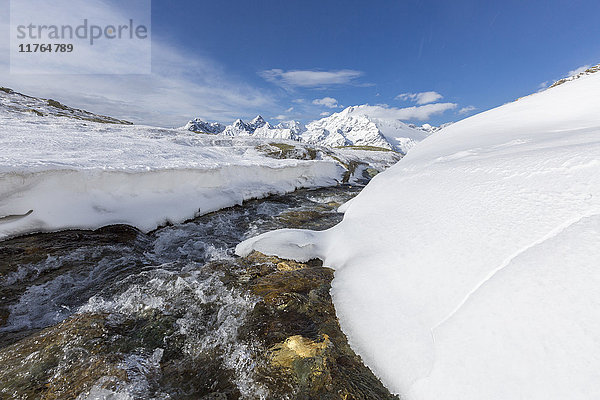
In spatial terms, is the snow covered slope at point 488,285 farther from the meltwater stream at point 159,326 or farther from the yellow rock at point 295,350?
the meltwater stream at point 159,326

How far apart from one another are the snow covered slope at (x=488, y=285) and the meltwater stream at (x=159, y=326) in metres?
0.52

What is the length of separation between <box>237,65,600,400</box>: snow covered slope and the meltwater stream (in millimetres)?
516

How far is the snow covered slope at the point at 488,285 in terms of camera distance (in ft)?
5.90

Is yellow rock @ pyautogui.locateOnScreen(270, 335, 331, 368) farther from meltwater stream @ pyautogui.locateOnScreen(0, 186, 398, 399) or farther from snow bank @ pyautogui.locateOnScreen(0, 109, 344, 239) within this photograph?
snow bank @ pyautogui.locateOnScreen(0, 109, 344, 239)

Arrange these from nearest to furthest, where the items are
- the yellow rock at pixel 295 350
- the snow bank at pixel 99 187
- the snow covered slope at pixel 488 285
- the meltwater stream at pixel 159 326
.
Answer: the snow covered slope at pixel 488 285, the meltwater stream at pixel 159 326, the yellow rock at pixel 295 350, the snow bank at pixel 99 187

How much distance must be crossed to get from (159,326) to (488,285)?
4.01 meters

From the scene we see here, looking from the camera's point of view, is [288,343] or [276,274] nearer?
[288,343]

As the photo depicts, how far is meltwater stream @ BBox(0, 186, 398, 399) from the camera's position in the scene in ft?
7.80

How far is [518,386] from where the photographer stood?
69.1 inches

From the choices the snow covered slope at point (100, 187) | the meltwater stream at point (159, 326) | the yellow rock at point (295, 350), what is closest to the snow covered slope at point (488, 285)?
the yellow rock at point (295, 350)

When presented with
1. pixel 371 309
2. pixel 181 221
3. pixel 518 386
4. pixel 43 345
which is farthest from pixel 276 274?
pixel 181 221

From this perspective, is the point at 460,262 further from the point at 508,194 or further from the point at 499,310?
the point at 508,194

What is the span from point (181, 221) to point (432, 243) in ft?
24.6

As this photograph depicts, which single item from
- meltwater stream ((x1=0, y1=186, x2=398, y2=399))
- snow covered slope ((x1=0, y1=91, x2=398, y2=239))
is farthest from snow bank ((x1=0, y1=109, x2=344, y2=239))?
meltwater stream ((x1=0, y1=186, x2=398, y2=399))
